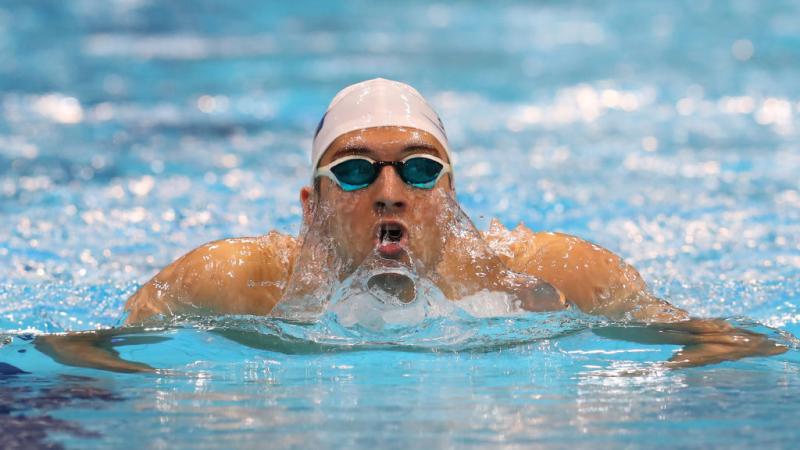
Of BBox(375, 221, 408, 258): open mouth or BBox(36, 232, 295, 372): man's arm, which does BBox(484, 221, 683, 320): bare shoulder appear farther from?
BBox(36, 232, 295, 372): man's arm

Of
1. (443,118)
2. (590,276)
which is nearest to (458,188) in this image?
(443,118)

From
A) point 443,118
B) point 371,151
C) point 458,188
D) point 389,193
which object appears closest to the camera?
point 389,193

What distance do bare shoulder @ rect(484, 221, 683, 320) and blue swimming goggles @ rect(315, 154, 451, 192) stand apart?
45cm

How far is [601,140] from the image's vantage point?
7289mm

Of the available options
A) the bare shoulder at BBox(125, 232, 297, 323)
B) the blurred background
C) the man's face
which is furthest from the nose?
the blurred background

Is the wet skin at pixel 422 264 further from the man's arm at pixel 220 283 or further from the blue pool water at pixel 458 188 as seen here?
the blue pool water at pixel 458 188

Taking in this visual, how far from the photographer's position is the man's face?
3.02 meters

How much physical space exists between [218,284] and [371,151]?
61cm

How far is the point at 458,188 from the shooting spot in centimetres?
609

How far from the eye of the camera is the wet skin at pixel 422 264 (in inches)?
118

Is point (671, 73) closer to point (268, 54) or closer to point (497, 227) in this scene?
point (268, 54)

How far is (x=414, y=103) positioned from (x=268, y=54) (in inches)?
259

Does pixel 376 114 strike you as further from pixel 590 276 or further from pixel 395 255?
pixel 590 276

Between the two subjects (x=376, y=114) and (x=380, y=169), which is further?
(x=376, y=114)
